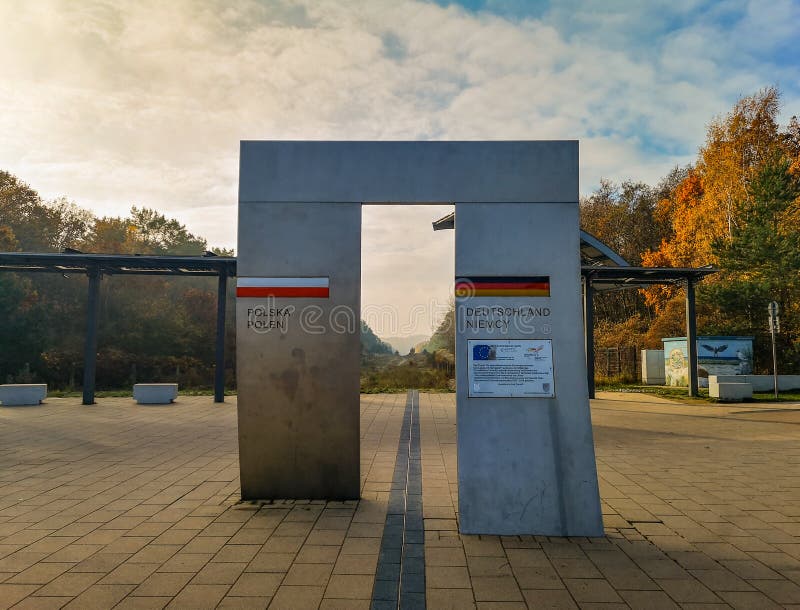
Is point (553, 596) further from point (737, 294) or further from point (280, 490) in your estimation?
point (737, 294)

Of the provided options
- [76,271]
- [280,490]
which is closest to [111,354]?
[76,271]

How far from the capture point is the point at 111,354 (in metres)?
26.9

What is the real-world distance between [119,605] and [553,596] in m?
2.81

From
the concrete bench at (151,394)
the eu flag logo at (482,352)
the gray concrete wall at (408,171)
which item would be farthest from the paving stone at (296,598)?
the concrete bench at (151,394)

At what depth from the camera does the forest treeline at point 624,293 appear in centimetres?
2316

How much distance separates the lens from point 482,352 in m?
5.11

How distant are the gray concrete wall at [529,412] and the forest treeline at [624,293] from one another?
1436cm

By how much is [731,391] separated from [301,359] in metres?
15.7

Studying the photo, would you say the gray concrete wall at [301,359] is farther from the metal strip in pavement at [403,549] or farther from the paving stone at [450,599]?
the paving stone at [450,599]

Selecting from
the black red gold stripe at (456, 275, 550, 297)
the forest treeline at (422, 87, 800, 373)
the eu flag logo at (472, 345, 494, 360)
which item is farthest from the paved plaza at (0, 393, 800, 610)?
the forest treeline at (422, 87, 800, 373)

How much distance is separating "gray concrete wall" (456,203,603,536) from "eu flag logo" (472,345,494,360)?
70mm

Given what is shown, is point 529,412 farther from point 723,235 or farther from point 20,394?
point 723,235

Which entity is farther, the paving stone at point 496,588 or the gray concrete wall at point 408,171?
the gray concrete wall at point 408,171

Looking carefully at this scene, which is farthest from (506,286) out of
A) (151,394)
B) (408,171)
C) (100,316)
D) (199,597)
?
(100,316)
